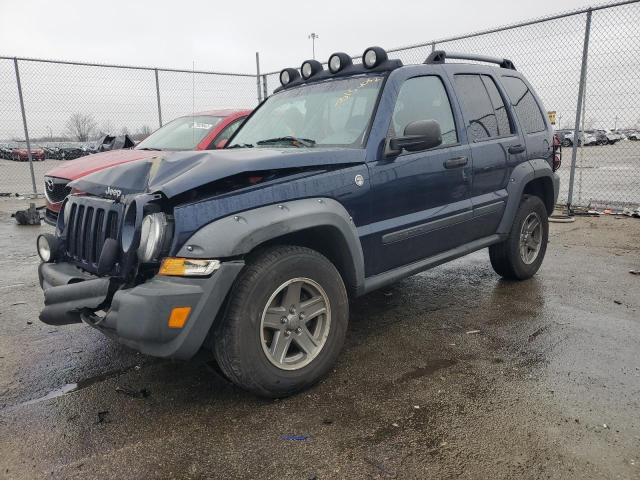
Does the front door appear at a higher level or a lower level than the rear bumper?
higher

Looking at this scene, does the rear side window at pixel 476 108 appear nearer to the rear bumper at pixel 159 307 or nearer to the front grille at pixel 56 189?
the rear bumper at pixel 159 307

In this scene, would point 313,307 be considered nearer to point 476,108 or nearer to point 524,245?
point 476,108

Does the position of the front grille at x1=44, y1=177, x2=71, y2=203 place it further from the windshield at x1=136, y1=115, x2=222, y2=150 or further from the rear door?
the rear door

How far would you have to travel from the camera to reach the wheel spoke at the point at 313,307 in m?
2.86

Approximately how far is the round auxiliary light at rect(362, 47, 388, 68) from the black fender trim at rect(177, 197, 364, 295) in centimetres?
121

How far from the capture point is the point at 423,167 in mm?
3504

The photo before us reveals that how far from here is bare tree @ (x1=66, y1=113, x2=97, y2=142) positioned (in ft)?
34.1

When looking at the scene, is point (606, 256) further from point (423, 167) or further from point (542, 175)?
point (423, 167)

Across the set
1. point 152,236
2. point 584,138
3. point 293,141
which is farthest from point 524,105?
point 584,138

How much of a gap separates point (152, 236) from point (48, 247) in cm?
103

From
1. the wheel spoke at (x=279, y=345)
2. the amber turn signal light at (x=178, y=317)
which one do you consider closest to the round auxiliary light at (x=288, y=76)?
the wheel spoke at (x=279, y=345)

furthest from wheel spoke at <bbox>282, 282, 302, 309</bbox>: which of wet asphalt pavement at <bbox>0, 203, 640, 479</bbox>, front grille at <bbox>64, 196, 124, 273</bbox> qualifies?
front grille at <bbox>64, 196, 124, 273</bbox>

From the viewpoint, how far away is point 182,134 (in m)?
6.80

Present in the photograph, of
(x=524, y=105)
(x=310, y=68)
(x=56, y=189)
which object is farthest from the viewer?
(x=56, y=189)
